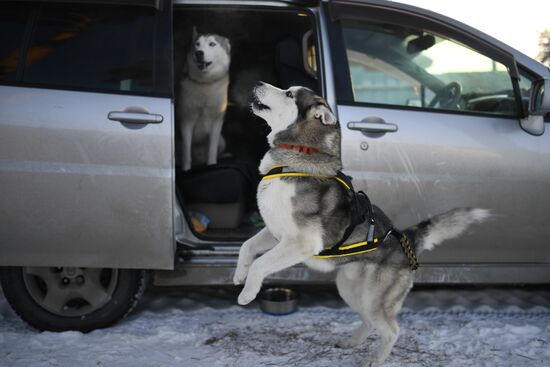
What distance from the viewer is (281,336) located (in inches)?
120

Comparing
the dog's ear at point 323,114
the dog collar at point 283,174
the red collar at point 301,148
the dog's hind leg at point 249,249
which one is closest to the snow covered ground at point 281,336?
the dog's hind leg at point 249,249

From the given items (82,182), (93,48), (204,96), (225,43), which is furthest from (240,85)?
(82,182)

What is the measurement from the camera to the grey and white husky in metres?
2.22

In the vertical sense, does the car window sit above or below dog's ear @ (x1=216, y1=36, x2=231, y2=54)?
below

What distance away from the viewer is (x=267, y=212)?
2.23 meters

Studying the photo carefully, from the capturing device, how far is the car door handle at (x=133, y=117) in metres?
2.79

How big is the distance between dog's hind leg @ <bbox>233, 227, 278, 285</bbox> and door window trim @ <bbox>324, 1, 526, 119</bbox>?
3.71ft

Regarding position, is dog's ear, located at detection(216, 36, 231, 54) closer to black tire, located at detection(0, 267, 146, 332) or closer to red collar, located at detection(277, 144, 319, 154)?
black tire, located at detection(0, 267, 146, 332)

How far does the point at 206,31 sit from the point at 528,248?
10.8 feet

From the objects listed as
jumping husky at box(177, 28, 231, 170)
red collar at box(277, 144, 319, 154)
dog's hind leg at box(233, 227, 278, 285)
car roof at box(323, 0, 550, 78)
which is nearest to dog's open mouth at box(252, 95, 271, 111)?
red collar at box(277, 144, 319, 154)

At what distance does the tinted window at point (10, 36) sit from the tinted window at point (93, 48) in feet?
0.23

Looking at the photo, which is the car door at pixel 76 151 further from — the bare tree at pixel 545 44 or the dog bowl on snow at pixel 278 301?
the bare tree at pixel 545 44

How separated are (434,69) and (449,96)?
0.31 m

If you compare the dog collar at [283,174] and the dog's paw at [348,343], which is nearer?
the dog collar at [283,174]
